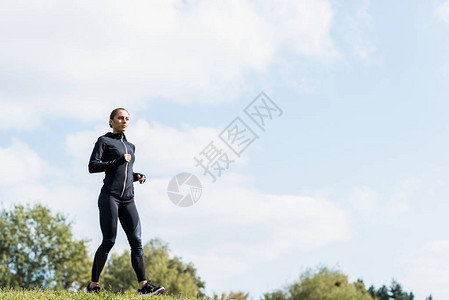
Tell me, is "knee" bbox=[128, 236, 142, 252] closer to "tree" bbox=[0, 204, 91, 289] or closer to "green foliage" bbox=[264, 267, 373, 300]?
"tree" bbox=[0, 204, 91, 289]

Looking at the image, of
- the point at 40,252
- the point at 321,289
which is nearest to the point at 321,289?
the point at 321,289

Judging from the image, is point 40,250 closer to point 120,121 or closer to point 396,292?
point 120,121

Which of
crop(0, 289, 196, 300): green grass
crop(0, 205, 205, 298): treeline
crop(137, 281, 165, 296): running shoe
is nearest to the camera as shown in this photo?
crop(0, 289, 196, 300): green grass

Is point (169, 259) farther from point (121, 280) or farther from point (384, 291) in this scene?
point (384, 291)

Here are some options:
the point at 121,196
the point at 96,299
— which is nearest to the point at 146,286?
the point at 96,299

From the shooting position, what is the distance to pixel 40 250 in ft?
133

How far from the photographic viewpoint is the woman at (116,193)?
8.84m

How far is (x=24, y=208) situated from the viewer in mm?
41156

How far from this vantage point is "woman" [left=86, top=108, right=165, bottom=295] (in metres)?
8.84

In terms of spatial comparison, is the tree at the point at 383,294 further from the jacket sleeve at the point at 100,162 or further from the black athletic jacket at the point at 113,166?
the jacket sleeve at the point at 100,162

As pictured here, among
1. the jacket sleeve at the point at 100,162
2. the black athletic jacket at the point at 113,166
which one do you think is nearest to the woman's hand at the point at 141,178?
the black athletic jacket at the point at 113,166

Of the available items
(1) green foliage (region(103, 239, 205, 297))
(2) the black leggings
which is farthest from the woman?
(1) green foliage (region(103, 239, 205, 297))

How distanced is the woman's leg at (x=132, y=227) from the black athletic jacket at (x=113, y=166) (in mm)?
199

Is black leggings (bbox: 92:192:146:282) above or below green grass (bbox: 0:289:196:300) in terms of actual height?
above
